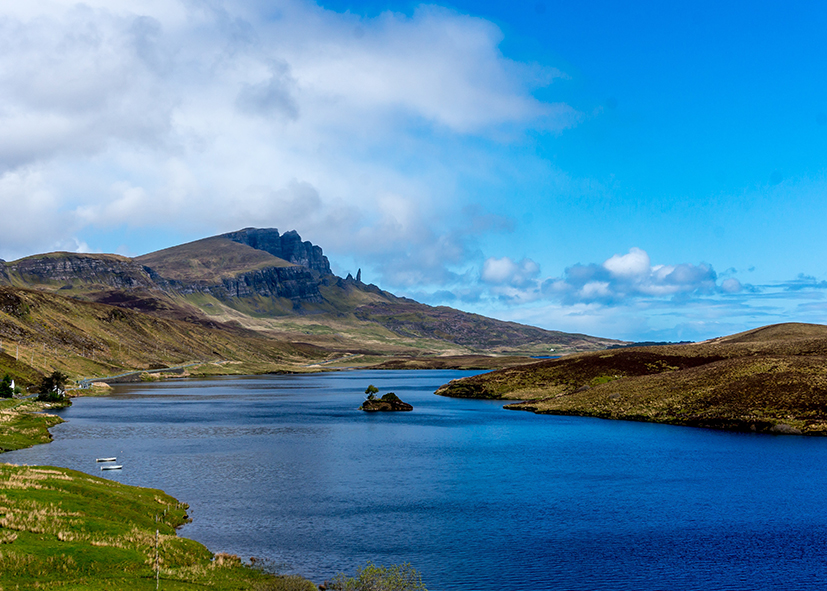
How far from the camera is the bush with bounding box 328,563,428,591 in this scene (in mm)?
35031

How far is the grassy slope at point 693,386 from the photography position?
109 metres

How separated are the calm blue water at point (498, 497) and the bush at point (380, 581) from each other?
59.4 inches

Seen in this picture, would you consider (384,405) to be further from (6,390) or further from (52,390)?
(6,390)

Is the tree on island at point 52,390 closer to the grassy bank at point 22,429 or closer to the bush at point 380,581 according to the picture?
the grassy bank at point 22,429

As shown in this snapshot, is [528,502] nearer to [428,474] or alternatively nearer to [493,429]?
[428,474]

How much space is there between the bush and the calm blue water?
1.51 meters

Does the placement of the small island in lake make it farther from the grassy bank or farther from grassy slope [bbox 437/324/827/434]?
the grassy bank

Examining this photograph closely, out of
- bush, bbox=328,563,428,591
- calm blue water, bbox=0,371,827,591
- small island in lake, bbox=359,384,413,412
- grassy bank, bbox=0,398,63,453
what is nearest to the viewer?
bush, bbox=328,563,428,591

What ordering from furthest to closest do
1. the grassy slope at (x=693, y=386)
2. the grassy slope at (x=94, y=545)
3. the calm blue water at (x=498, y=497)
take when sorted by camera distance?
the grassy slope at (x=693, y=386), the calm blue water at (x=498, y=497), the grassy slope at (x=94, y=545)

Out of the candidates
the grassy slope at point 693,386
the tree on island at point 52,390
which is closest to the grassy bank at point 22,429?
the tree on island at point 52,390

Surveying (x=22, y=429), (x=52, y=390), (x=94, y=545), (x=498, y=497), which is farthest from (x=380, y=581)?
(x=52, y=390)

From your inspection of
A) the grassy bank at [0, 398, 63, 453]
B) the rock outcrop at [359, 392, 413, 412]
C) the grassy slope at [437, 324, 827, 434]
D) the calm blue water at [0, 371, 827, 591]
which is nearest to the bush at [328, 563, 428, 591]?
the calm blue water at [0, 371, 827, 591]

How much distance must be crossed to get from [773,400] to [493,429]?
5057 centimetres

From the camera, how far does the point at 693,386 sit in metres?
130
